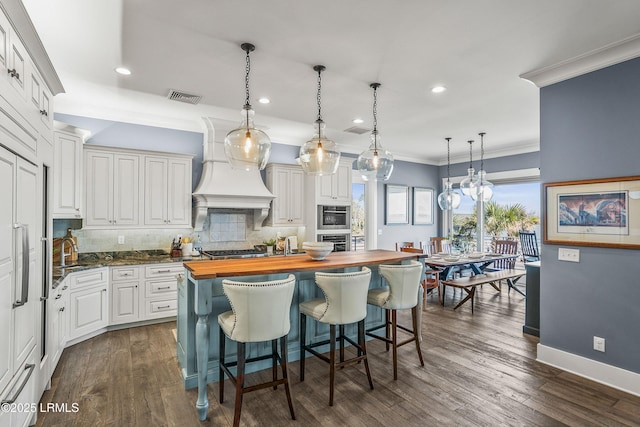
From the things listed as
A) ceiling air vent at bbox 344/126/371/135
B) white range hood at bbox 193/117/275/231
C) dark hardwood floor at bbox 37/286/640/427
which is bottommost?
dark hardwood floor at bbox 37/286/640/427

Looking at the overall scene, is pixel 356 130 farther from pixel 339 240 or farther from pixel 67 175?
pixel 67 175

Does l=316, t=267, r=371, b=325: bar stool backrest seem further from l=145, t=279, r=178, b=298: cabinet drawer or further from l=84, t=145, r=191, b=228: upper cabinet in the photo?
l=84, t=145, r=191, b=228: upper cabinet

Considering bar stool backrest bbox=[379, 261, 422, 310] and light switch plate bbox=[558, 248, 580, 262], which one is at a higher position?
light switch plate bbox=[558, 248, 580, 262]

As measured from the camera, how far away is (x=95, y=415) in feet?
7.89

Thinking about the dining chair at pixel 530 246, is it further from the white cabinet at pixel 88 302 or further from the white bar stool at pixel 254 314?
the white cabinet at pixel 88 302

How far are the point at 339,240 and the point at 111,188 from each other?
3.60m

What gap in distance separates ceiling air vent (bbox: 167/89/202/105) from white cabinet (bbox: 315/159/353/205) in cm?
236

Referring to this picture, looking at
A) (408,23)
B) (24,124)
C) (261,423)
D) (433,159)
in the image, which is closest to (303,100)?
(408,23)

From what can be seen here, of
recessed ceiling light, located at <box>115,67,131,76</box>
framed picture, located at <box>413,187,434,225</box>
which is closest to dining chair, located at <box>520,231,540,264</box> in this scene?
framed picture, located at <box>413,187,434,225</box>

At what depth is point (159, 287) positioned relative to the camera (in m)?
4.39

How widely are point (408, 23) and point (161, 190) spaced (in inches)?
150

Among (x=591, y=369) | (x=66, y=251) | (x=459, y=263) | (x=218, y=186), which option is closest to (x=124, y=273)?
(x=66, y=251)

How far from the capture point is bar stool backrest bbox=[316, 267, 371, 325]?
2.58 m

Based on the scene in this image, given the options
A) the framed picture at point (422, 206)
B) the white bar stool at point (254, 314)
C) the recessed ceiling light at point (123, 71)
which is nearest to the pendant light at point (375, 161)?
the white bar stool at point (254, 314)
